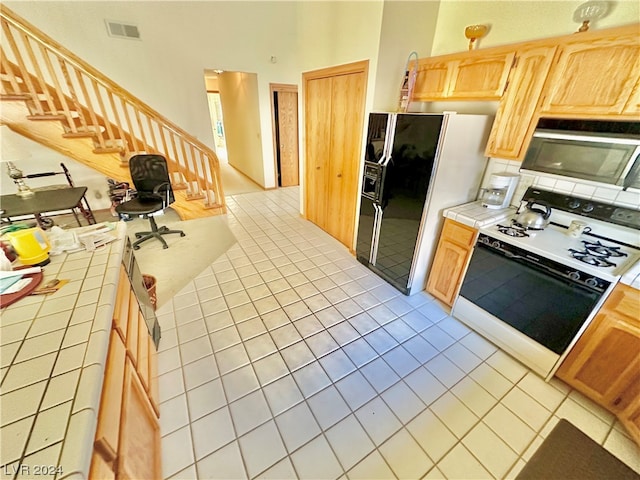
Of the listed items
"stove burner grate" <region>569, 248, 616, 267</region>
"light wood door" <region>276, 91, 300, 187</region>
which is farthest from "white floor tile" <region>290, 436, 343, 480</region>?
"light wood door" <region>276, 91, 300, 187</region>

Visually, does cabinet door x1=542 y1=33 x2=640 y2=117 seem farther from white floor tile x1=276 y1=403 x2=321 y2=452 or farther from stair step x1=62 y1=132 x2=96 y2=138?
stair step x1=62 y1=132 x2=96 y2=138

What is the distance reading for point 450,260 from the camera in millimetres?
2225

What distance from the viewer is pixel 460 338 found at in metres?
2.08

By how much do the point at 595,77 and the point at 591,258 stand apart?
3.31ft

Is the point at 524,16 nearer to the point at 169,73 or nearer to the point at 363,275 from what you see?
the point at 363,275

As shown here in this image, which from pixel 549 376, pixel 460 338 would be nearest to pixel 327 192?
pixel 460 338

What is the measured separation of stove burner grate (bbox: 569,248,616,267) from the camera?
4.78 feet

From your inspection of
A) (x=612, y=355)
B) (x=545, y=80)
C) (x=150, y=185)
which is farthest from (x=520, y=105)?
(x=150, y=185)

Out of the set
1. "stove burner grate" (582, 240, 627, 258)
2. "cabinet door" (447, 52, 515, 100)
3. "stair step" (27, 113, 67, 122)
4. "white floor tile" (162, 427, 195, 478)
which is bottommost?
"white floor tile" (162, 427, 195, 478)

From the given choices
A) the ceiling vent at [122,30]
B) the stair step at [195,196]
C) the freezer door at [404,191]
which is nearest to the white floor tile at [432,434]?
the freezer door at [404,191]

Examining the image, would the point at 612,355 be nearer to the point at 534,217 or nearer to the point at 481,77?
the point at 534,217

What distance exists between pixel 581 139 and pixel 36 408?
263 cm

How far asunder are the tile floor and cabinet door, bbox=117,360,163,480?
0.15 m

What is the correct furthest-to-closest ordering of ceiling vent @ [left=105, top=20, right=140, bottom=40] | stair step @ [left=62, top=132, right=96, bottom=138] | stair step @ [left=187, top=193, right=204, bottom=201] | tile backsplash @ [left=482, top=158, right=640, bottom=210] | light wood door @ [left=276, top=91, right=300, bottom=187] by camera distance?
1. light wood door @ [left=276, top=91, right=300, bottom=187]
2. stair step @ [left=187, top=193, right=204, bottom=201]
3. ceiling vent @ [left=105, top=20, right=140, bottom=40]
4. stair step @ [left=62, top=132, right=96, bottom=138]
5. tile backsplash @ [left=482, top=158, right=640, bottom=210]
